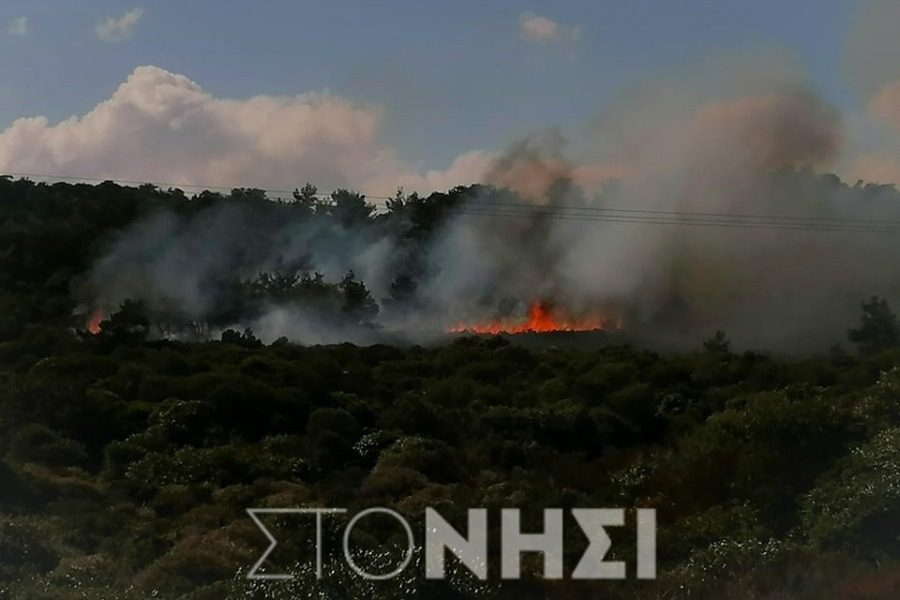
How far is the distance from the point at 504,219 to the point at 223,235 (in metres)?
15.6

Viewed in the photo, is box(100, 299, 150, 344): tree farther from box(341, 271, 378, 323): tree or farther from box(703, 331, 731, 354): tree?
box(703, 331, 731, 354): tree

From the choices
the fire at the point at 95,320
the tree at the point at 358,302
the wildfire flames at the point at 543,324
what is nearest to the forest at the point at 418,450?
the fire at the point at 95,320

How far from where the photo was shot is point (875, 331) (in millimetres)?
41312

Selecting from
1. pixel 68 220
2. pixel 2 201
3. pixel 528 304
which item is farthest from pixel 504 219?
pixel 2 201

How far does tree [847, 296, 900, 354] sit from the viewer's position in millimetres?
40125

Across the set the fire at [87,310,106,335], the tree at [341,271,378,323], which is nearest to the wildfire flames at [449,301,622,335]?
the tree at [341,271,378,323]

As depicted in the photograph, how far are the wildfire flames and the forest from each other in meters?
5.17

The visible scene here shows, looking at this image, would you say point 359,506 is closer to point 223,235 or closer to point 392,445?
point 392,445

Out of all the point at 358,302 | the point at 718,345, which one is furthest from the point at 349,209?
the point at 718,345

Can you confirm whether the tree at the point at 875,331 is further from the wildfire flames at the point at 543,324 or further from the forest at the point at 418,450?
the wildfire flames at the point at 543,324

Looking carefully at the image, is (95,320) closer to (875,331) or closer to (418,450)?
(418,450)

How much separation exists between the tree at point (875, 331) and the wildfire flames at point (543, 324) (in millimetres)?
13775

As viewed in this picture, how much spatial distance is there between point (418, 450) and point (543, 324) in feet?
102

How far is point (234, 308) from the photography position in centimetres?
5200
